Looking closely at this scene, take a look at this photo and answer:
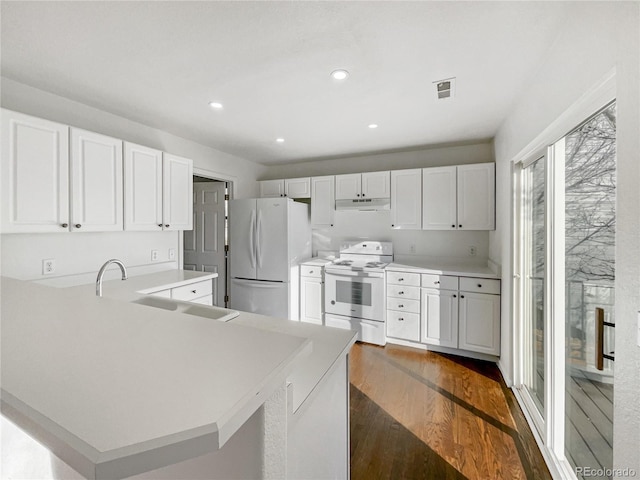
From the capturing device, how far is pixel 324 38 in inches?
62.6

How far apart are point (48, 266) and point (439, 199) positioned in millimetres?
3845

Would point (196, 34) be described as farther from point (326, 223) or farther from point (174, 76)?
point (326, 223)

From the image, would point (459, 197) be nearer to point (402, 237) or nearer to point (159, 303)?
point (402, 237)

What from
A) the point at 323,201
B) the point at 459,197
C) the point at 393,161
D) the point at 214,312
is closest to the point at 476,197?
the point at 459,197

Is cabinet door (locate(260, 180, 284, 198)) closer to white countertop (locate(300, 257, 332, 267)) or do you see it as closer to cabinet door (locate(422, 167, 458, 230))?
white countertop (locate(300, 257, 332, 267))

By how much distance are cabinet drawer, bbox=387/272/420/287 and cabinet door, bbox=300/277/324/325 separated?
0.93 m

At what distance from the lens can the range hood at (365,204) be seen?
379 centimetres

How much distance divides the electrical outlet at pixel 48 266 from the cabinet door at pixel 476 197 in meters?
3.94

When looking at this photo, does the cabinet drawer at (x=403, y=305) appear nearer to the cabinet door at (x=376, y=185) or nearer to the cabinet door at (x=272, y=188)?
the cabinet door at (x=376, y=185)

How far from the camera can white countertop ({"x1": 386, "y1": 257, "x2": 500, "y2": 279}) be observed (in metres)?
3.05

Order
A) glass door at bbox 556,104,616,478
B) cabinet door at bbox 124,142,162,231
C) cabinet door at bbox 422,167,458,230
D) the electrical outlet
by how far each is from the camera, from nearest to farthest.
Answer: glass door at bbox 556,104,616,478 → the electrical outlet → cabinet door at bbox 124,142,162,231 → cabinet door at bbox 422,167,458,230

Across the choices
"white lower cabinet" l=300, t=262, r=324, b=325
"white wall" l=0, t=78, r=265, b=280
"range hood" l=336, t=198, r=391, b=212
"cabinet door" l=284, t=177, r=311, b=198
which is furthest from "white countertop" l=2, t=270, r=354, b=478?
"cabinet door" l=284, t=177, r=311, b=198

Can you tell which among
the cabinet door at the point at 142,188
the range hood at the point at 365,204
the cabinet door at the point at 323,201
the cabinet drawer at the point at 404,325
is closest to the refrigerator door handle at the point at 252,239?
the cabinet door at the point at 323,201

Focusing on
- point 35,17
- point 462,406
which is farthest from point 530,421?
point 35,17
